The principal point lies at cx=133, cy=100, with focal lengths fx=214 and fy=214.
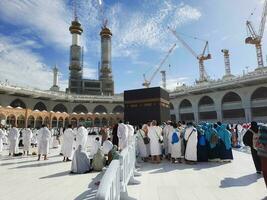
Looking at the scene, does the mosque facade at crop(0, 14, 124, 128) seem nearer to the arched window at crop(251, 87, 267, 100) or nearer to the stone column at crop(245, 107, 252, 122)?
the stone column at crop(245, 107, 252, 122)

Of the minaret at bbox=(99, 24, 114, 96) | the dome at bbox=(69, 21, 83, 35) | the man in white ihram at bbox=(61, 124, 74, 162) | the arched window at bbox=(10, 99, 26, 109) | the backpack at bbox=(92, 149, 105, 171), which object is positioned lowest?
the backpack at bbox=(92, 149, 105, 171)

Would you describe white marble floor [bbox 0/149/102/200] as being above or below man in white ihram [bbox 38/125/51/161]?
below

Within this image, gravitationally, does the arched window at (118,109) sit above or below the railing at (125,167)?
above

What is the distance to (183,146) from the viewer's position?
7.78m

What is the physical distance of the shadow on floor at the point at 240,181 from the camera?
455cm

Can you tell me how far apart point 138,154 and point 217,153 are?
2.81 m

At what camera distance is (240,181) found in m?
4.80

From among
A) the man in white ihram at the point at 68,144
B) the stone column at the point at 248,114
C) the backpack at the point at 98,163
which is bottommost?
the backpack at the point at 98,163

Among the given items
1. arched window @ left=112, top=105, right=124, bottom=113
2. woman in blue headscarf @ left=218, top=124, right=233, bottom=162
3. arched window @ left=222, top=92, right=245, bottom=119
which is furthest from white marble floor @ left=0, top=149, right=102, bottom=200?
arched window @ left=112, top=105, right=124, bottom=113

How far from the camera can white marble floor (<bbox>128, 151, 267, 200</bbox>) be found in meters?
3.83

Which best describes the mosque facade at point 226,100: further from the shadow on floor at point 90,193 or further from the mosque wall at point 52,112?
the shadow on floor at point 90,193

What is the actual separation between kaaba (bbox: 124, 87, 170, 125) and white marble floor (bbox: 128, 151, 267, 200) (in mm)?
13567

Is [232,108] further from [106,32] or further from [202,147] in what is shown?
[106,32]

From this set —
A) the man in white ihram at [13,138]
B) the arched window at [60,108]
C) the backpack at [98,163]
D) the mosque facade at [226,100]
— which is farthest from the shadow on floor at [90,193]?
the arched window at [60,108]
